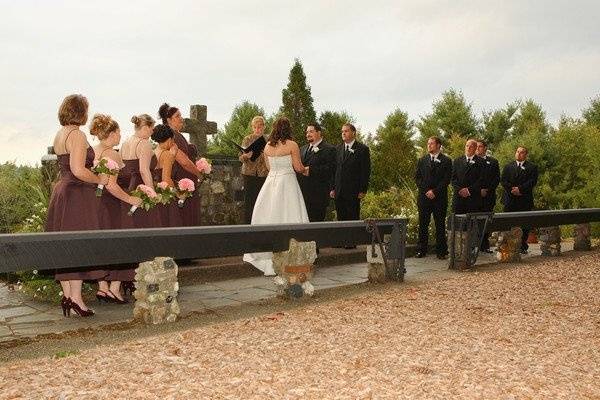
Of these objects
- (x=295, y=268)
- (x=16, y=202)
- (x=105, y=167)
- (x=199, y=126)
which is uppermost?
(x=199, y=126)

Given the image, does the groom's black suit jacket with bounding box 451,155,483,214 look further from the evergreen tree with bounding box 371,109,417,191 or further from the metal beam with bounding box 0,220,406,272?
the evergreen tree with bounding box 371,109,417,191

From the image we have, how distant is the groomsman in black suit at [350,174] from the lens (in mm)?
9289

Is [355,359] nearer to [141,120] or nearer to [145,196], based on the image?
[145,196]

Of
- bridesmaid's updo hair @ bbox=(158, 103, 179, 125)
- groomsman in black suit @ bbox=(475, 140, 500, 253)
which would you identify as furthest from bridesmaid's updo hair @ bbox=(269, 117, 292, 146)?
groomsman in black suit @ bbox=(475, 140, 500, 253)

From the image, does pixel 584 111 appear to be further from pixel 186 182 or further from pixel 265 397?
pixel 265 397

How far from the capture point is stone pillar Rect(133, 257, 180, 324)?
4969 millimetres

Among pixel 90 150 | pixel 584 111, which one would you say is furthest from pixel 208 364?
pixel 584 111

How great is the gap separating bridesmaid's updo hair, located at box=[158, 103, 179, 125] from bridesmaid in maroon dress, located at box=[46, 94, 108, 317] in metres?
1.65

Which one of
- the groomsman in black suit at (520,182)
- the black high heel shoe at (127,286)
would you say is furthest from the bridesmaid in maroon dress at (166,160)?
the groomsman in black suit at (520,182)

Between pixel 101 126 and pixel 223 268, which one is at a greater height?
pixel 101 126

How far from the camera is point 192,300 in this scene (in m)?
6.11

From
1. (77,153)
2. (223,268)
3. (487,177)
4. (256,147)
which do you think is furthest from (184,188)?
(487,177)

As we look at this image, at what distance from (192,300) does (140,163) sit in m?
1.62

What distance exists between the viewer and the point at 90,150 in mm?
5297
